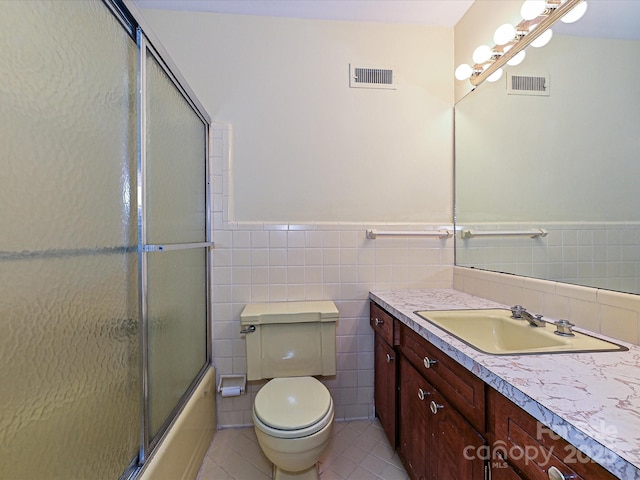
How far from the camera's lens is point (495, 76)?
5.15ft

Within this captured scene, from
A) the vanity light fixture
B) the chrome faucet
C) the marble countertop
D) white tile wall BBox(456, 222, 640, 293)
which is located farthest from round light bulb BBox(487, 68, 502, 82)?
the marble countertop

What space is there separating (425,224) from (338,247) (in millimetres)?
593

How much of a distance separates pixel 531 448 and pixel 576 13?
1499 millimetres

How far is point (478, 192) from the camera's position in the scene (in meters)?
1.73

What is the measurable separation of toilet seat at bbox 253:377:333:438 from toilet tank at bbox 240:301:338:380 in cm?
11

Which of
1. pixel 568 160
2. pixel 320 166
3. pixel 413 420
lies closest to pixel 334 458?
pixel 413 420

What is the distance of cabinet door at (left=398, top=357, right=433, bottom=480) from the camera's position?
3.67 feet

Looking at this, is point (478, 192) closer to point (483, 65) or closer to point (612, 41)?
point (483, 65)

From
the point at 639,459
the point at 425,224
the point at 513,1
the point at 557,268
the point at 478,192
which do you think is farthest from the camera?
the point at 425,224

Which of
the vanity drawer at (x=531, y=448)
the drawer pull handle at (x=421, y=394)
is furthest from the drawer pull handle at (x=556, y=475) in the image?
the drawer pull handle at (x=421, y=394)

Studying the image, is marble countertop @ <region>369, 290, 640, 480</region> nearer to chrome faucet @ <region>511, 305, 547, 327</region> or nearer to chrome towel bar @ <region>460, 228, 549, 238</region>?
chrome faucet @ <region>511, 305, 547, 327</region>

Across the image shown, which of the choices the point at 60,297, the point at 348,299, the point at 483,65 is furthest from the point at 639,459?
the point at 483,65

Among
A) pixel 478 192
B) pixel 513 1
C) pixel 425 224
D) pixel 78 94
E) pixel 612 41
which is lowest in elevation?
pixel 425 224

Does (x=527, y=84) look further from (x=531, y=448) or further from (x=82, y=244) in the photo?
(x=82, y=244)
